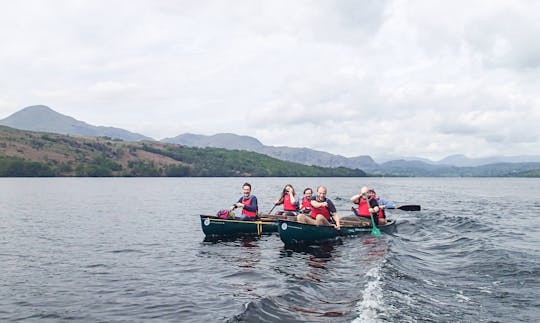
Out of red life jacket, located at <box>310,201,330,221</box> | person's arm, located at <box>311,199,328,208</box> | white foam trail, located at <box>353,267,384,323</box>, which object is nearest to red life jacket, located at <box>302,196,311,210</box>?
red life jacket, located at <box>310,201,330,221</box>

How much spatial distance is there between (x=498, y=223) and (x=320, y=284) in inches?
959

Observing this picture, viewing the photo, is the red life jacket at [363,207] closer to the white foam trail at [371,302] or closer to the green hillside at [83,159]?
the white foam trail at [371,302]

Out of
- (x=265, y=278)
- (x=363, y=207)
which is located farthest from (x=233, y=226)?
(x=265, y=278)

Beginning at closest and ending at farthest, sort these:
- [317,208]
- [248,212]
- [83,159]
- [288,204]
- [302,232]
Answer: [302,232]
[317,208]
[248,212]
[288,204]
[83,159]

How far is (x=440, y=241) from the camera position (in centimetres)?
2467

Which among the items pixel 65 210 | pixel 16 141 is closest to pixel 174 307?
pixel 65 210

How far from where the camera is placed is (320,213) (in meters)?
21.9

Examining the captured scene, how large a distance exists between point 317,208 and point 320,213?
0.32 metres

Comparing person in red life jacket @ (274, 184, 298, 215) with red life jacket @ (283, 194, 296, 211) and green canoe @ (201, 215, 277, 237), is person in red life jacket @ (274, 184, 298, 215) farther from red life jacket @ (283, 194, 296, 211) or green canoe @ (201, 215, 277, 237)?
green canoe @ (201, 215, 277, 237)

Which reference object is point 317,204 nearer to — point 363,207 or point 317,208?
point 317,208

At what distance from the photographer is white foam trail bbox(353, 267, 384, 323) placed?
423 inches

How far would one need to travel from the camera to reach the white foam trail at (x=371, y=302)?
10.7 m

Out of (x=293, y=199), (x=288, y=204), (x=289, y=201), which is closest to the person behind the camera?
(x=293, y=199)

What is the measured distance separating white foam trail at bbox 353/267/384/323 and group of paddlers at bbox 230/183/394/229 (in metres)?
6.66
